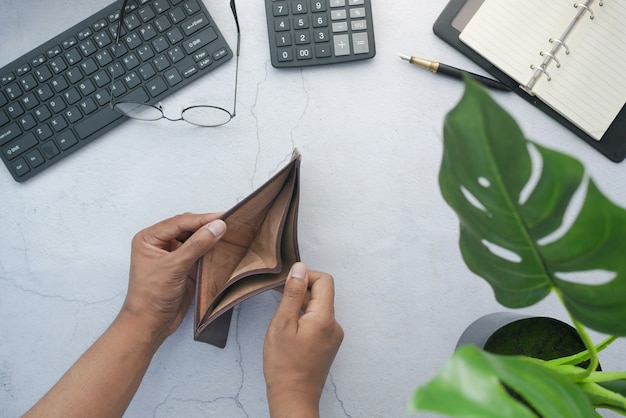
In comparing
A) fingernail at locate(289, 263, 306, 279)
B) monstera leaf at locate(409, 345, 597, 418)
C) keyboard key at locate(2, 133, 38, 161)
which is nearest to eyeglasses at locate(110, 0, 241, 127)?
keyboard key at locate(2, 133, 38, 161)

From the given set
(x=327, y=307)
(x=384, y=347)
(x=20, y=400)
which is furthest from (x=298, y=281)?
(x=20, y=400)

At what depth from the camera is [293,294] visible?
Result: 0.63 metres

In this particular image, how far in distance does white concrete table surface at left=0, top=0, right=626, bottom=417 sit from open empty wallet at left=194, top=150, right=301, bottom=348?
2.6 inches

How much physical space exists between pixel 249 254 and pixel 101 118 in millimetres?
250

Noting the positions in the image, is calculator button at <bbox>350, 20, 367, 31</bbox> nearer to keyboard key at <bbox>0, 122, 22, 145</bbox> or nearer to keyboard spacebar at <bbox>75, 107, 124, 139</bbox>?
keyboard spacebar at <bbox>75, 107, 124, 139</bbox>

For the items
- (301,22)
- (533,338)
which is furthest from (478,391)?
(301,22)

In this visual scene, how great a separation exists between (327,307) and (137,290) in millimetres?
227

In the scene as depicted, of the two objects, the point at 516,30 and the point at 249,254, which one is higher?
the point at 516,30

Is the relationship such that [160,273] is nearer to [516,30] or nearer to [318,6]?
[318,6]

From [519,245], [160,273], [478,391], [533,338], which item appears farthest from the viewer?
[160,273]

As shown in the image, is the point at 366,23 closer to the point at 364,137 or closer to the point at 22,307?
the point at 364,137

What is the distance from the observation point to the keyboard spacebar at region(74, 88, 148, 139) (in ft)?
2.33

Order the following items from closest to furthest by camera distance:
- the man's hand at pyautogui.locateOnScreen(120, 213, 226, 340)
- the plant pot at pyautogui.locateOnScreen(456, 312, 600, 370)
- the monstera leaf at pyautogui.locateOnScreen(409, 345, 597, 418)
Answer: the monstera leaf at pyautogui.locateOnScreen(409, 345, 597, 418), the plant pot at pyautogui.locateOnScreen(456, 312, 600, 370), the man's hand at pyautogui.locateOnScreen(120, 213, 226, 340)

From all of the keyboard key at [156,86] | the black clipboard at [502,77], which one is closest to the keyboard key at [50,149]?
the keyboard key at [156,86]
